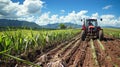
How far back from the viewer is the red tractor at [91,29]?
17.4 meters

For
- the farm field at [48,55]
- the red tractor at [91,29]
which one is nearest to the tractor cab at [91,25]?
the red tractor at [91,29]

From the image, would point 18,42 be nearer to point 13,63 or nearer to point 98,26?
point 13,63

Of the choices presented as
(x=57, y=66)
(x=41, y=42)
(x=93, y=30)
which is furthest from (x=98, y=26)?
(x=57, y=66)

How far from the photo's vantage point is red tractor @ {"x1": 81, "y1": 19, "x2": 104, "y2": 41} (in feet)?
56.9

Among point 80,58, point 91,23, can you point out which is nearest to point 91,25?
point 91,23

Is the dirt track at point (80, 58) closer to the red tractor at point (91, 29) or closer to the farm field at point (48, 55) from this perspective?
the farm field at point (48, 55)

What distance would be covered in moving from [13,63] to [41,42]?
4.41m

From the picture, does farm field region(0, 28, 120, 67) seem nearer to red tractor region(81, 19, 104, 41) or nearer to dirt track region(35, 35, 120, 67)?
dirt track region(35, 35, 120, 67)

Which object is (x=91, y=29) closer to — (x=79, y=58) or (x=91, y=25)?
(x=91, y=25)

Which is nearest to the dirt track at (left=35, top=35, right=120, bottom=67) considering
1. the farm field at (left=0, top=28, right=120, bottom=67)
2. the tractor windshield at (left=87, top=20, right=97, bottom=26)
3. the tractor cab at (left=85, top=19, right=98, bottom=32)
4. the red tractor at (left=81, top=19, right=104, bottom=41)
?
the farm field at (left=0, top=28, right=120, bottom=67)

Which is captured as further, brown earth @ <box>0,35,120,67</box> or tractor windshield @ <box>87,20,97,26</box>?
tractor windshield @ <box>87,20,97,26</box>

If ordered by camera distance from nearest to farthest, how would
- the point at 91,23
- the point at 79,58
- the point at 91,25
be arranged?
the point at 79,58 < the point at 91,25 < the point at 91,23

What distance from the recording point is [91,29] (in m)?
17.6

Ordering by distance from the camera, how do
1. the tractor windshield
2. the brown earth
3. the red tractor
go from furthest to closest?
the tractor windshield → the red tractor → the brown earth
